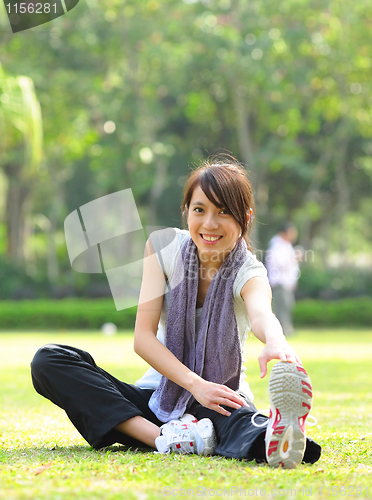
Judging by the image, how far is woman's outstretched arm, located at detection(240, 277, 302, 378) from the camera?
2.29 metres

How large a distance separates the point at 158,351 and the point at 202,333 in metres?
0.22

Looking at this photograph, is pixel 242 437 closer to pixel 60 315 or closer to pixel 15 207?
pixel 60 315

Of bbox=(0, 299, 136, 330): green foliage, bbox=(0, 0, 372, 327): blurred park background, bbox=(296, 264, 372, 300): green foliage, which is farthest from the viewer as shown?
bbox=(296, 264, 372, 300): green foliage

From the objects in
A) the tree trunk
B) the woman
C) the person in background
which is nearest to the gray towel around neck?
the woman

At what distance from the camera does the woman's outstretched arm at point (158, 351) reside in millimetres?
2486

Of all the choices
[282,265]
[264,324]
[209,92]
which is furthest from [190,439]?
[209,92]

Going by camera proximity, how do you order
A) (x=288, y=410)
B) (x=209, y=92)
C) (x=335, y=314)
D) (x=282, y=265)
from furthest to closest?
(x=209, y=92), (x=335, y=314), (x=282, y=265), (x=288, y=410)

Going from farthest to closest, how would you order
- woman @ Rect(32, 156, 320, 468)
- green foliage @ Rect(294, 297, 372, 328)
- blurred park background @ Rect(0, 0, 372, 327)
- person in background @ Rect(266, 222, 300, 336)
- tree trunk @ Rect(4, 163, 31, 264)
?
tree trunk @ Rect(4, 163, 31, 264) < blurred park background @ Rect(0, 0, 372, 327) < green foliage @ Rect(294, 297, 372, 328) < person in background @ Rect(266, 222, 300, 336) < woman @ Rect(32, 156, 320, 468)

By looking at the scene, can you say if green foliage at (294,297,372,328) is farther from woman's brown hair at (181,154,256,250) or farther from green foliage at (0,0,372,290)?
woman's brown hair at (181,154,256,250)

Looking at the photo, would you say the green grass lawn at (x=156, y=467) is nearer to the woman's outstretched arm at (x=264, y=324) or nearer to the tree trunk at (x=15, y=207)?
the woman's outstretched arm at (x=264, y=324)

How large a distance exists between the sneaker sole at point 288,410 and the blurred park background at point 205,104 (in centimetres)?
1127

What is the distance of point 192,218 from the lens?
9.04 ft

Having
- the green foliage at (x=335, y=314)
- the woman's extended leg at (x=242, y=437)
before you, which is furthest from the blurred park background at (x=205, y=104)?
the woman's extended leg at (x=242, y=437)

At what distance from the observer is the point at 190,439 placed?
2.59m
